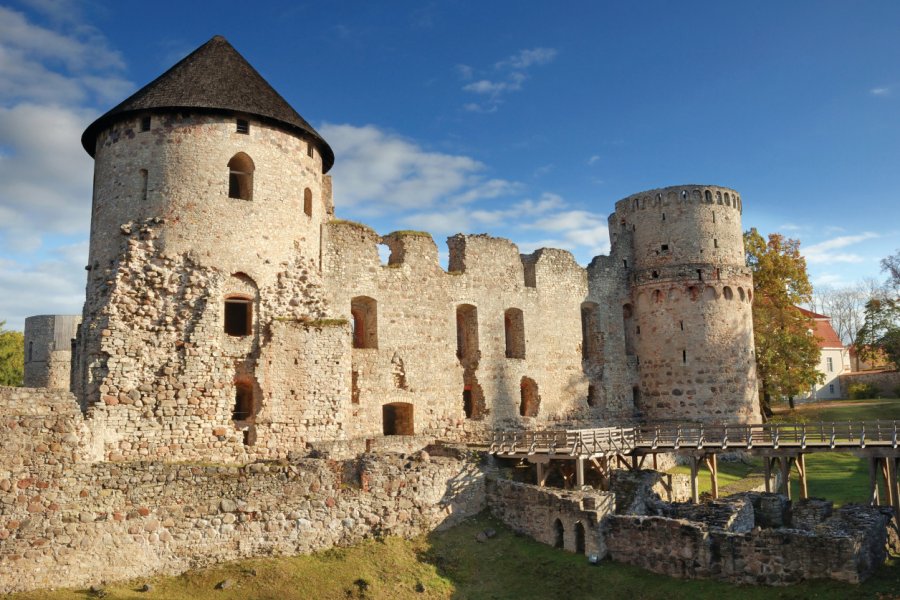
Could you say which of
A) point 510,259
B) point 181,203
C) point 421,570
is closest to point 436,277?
point 510,259

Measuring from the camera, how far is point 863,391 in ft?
156

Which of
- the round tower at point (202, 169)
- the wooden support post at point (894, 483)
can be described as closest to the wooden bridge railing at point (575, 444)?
the wooden support post at point (894, 483)

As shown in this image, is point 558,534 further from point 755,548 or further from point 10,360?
point 10,360

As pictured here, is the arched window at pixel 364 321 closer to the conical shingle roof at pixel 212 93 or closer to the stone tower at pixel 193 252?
the stone tower at pixel 193 252

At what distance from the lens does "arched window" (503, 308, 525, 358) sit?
29734 millimetres

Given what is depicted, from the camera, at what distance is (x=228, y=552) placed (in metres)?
16.7

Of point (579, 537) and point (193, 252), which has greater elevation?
point (193, 252)

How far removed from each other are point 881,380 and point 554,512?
130 feet

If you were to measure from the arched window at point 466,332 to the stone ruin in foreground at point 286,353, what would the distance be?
94 mm

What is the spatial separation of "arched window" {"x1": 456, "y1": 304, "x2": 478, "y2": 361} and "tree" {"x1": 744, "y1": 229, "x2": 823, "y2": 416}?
585 inches

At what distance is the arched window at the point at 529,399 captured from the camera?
29.5m

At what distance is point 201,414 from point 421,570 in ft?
22.9

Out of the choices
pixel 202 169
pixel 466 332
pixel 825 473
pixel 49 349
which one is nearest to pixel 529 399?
pixel 466 332

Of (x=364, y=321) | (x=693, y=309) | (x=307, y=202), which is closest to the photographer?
(x=307, y=202)
